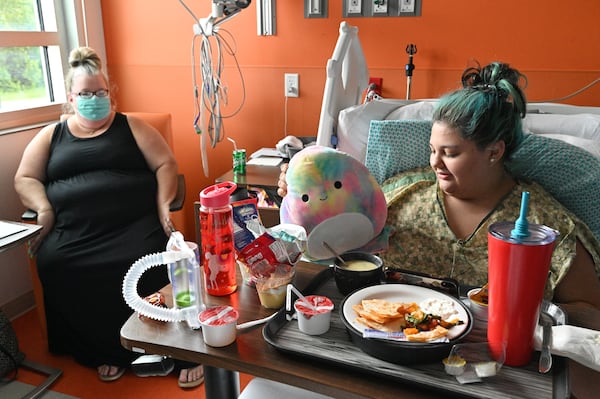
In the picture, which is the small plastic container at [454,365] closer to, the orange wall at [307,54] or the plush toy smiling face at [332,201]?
the plush toy smiling face at [332,201]

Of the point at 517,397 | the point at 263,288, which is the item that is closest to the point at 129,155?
the point at 263,288

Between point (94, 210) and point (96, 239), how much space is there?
0.13 meters

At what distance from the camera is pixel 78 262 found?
210 cm

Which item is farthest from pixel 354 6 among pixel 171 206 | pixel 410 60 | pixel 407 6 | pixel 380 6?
pixel 171 206

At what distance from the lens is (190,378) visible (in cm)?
202

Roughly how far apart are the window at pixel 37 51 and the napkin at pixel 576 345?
2590 millimetres

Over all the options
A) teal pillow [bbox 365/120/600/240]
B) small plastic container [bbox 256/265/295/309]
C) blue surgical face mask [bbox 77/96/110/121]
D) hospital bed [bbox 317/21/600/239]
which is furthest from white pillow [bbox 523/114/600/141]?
blue surgical face mask [bbox 77/96/110/121]

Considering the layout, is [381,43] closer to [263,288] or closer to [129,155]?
[129,155]

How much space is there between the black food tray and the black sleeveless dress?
4.42ft

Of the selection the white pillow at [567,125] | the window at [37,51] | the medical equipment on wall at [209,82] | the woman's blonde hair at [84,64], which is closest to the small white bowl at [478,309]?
the white pillow at [567,125]

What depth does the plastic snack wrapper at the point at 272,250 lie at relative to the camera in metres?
1.02

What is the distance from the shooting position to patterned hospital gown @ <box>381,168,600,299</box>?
1.26 meters

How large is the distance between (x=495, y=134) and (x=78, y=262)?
171 centimetres

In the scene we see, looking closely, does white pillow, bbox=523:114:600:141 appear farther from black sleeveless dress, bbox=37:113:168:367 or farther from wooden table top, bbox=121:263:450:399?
black sleeveless dress, bbox=37:113:168:367
